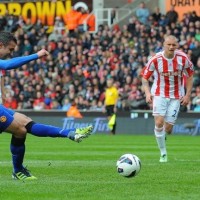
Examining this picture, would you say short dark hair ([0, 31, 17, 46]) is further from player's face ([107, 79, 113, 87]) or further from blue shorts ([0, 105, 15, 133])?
player's face ([107, 79, 113, 87])

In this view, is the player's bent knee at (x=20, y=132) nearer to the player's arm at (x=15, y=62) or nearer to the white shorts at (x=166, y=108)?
the player's arm at (x=15, y=62)

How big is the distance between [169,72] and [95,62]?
1918 cm

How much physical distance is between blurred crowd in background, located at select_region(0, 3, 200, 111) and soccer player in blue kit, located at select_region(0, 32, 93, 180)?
18987mm

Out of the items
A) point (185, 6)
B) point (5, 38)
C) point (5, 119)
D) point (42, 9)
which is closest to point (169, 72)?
point (5, 38)

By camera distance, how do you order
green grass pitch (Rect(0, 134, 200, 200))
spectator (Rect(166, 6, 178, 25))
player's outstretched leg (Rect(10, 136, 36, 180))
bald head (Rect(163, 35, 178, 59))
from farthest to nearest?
spectator (Rect(166, 6, 178, 25)), bald head (Rect(163, 35, 178, 59)), player's outstretched leg (Rect(10, 136, 36, 180)), green grass pitch (Rect(0, 134, 200, 200))

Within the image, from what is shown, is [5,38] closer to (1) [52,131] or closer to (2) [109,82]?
(1) [52,131]

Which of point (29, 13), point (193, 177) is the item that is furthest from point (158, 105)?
point (29, 13)

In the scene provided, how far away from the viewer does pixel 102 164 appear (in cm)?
1448

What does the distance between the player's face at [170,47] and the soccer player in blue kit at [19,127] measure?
466 centimetres

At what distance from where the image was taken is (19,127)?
36.8 ft

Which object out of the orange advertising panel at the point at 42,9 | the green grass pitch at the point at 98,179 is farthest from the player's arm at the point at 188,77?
the orange advertising panel at the point at 42,9

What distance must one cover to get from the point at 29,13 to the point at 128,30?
793 cm

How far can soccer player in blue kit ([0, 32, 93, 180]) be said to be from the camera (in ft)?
36.2

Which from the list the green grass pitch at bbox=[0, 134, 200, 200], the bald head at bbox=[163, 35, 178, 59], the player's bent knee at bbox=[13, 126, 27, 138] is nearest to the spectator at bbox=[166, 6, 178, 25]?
the green grass pitch at bbox=[0, 134, 200, 200]
